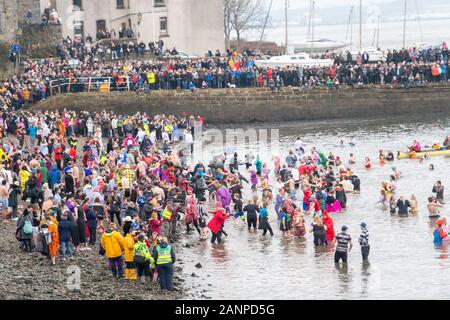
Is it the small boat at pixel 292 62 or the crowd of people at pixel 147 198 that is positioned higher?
the small boat at pixel 292 62

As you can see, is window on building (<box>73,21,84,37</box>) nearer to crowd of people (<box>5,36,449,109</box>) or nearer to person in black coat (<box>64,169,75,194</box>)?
crowd of people (<box>5,36,449,109</box>)

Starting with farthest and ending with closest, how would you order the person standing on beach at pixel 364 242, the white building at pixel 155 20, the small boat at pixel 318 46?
the small boat at pixel 318 46 < the white building at pixel 155 20 < the person standing on beach at pixel 364 242

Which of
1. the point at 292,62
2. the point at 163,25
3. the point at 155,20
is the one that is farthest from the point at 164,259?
the point at 163,25

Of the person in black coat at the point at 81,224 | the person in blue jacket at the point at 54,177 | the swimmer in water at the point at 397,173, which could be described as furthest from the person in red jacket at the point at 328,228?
the swimmer in water at the point at 397,173

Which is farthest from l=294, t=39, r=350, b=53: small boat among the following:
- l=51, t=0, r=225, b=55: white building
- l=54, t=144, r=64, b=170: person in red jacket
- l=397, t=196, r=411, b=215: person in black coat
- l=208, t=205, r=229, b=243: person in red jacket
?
l=208, t=205, r=229, b=243: person in red jacket

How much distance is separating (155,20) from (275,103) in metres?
12.7

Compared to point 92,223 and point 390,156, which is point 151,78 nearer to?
point 390,156

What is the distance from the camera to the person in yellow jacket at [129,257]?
25.4m

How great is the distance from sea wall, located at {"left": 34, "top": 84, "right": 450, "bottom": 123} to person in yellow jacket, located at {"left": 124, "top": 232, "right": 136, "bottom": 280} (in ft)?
97.1

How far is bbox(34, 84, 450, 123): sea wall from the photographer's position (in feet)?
185

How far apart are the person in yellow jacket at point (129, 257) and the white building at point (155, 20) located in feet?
138

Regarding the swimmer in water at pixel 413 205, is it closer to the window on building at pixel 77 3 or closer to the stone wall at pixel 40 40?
the stone wall at pixel 40 40

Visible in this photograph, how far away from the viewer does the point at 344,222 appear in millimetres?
33875

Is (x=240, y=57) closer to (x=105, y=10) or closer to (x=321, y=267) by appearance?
(x=105, y=10)
